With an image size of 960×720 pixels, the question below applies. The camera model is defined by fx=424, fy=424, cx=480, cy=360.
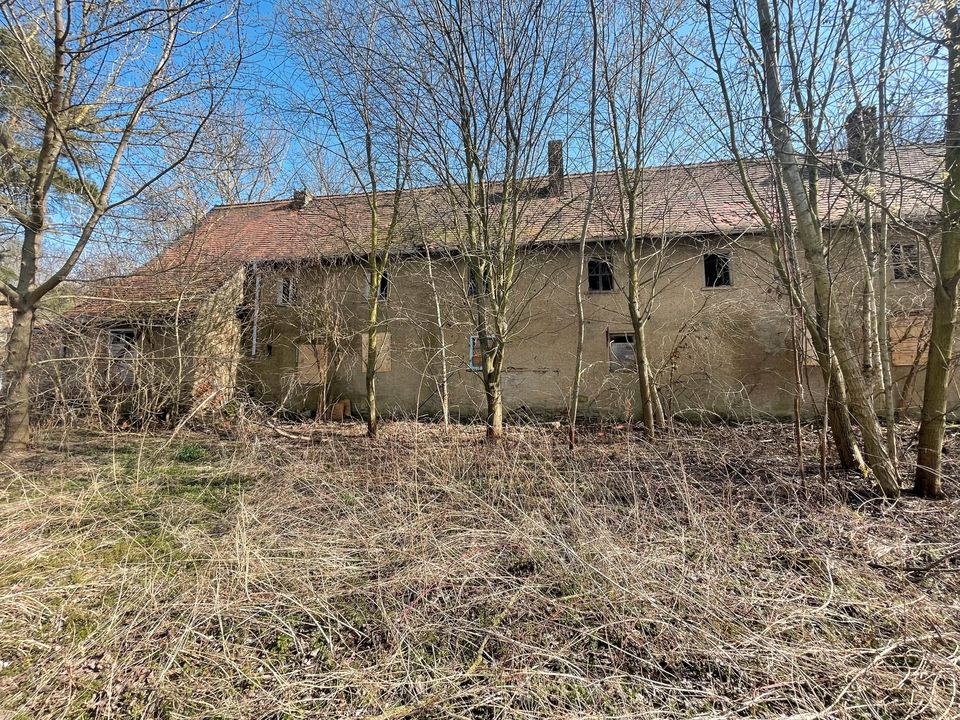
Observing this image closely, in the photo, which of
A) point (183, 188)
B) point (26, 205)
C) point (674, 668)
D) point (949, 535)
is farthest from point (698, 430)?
point (26, 205)

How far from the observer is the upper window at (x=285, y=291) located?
505 inches

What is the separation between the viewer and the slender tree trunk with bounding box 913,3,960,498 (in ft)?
14.1

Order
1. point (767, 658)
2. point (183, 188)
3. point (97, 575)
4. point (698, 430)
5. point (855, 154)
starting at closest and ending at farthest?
point (767, 658), point (97, 575), point (855, 154), point (183, 188), point (698, 430)

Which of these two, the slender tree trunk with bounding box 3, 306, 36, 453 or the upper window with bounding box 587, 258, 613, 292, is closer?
the slender tree trunk with bounding box 3, 306, 36, 453

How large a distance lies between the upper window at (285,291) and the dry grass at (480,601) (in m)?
8.43

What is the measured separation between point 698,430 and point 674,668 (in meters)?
8.40

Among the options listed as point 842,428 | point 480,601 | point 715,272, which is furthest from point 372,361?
point 715,272

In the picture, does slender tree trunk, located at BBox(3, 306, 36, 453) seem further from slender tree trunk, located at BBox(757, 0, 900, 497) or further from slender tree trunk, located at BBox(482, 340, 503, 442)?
slender tree trunk, located at BBox(757, 0, 900, 497)

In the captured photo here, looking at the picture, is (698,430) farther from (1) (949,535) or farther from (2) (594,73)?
(2) (594,73)

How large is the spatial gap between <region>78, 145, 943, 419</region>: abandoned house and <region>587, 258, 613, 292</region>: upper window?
0.06m

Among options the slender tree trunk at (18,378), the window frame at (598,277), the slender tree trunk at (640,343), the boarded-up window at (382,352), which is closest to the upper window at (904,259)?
the slender tree trunk at (640,343)

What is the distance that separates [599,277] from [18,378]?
42.5ft

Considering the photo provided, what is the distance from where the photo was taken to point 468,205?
836cm

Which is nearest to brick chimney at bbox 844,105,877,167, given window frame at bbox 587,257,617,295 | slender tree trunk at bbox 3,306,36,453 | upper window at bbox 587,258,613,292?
window frame at bbox 587,257,617,295
